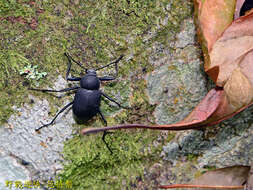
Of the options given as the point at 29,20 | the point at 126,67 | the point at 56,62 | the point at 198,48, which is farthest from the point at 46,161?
the point at 198,48

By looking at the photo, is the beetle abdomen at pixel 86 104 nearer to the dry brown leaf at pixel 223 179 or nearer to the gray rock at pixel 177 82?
the gray rock at pixel 177 82

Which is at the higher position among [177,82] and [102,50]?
[102,50]

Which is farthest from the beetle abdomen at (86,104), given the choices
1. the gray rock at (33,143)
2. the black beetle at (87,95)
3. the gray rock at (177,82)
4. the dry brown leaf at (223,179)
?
the dry brown leaf at (223,179)

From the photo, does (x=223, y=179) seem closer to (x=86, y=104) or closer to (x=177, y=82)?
(x=177, y=82)

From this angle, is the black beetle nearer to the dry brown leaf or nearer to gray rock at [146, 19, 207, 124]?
gray rock at [146, 19, 207, 124]

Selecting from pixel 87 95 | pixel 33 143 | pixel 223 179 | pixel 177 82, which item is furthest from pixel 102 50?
pixel 223 179

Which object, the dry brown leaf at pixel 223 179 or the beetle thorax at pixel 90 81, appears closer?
the dry brown leaf at pixel 223 179

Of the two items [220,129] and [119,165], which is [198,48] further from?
[119,165]
